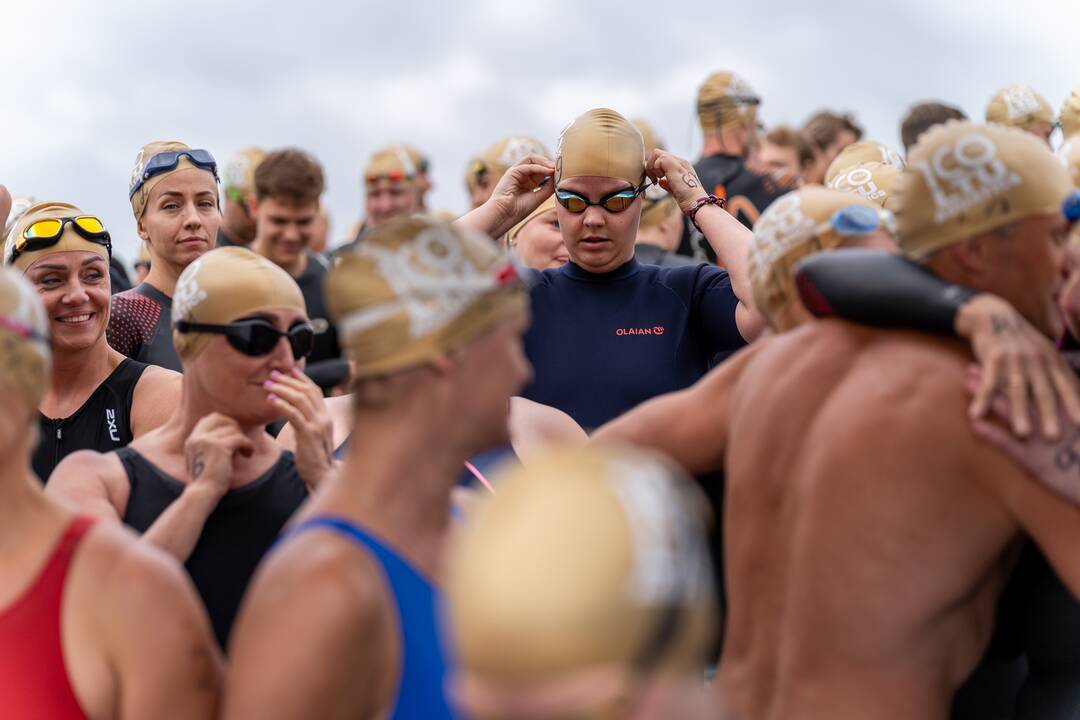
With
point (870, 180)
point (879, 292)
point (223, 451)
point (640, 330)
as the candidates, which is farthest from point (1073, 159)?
point (223, 451)

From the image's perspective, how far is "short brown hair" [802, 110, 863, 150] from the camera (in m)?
12.0

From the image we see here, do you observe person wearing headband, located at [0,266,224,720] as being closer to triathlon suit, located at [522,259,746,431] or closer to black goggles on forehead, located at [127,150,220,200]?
triathlon suit, located at [522,259,746,431]

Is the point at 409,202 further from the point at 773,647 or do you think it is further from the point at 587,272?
the point at 773,647

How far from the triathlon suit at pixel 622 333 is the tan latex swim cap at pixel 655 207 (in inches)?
74.6

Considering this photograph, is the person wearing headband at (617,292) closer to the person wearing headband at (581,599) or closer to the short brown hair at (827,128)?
the person wearing headband at (581,599)

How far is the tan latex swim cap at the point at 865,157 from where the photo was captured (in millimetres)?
7102

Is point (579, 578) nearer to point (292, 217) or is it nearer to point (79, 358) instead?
point (79, 358)

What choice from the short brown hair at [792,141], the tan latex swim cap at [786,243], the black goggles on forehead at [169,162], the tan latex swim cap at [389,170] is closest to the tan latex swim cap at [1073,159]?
the tan latex swim cap at [786,243]

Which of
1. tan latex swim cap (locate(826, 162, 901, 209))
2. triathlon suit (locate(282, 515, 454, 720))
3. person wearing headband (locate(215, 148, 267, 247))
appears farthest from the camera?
person wearing headband (locate(215, 148, 267, 247))

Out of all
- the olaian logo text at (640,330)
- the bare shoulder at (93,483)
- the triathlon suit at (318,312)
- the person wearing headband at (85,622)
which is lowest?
the triathlon suit at (318,312)

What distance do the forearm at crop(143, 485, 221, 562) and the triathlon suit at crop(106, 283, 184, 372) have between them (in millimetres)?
2436

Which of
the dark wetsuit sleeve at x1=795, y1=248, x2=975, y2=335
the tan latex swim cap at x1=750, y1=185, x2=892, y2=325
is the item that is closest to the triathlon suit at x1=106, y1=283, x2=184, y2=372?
the tan latex swim cap at x1=750, y1=185, x2=892, y2=325

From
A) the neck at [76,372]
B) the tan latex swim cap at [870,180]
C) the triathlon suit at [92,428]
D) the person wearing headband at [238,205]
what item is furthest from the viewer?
the person wearing headband at [238,205]

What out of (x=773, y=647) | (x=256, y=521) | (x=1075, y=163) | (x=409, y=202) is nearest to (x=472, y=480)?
(x=256, y=521)
